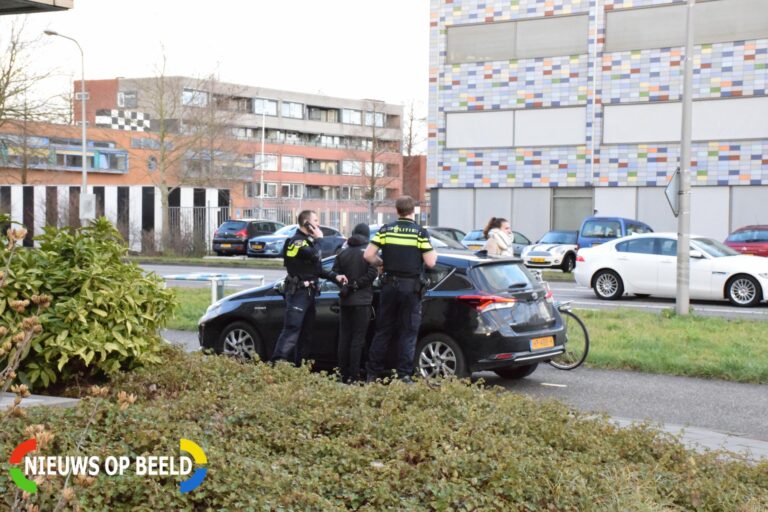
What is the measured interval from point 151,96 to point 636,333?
43.7 metres

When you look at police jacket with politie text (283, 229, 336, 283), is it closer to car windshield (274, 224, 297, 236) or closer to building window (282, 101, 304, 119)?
car windshield (274, 224, 297, 236)

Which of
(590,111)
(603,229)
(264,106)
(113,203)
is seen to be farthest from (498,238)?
(264,106)

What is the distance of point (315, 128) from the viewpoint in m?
104

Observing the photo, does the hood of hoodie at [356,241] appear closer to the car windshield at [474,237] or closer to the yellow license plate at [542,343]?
the yellow license plate at [542,343]

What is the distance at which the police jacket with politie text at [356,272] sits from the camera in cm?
1014

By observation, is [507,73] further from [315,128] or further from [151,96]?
[315,128]

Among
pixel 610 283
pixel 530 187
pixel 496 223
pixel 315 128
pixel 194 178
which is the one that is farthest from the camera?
pixel 315 128

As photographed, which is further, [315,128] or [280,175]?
[315,128]

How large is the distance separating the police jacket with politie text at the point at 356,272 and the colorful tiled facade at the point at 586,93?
28639mm

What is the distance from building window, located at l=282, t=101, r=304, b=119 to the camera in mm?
101875

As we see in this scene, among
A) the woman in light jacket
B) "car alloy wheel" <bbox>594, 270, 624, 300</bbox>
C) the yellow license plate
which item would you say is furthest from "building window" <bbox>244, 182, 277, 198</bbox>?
Answer: the yellow license plate

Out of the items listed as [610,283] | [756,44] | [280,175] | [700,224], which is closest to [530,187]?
[700,224]

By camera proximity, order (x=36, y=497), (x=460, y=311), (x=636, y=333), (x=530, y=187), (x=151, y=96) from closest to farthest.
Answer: (x=36, y=497) → (x=460, y=311) → (x=636, y=333) → (x=530, y=187) → (x=151, y=96)

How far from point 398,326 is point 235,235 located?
3315 cm
